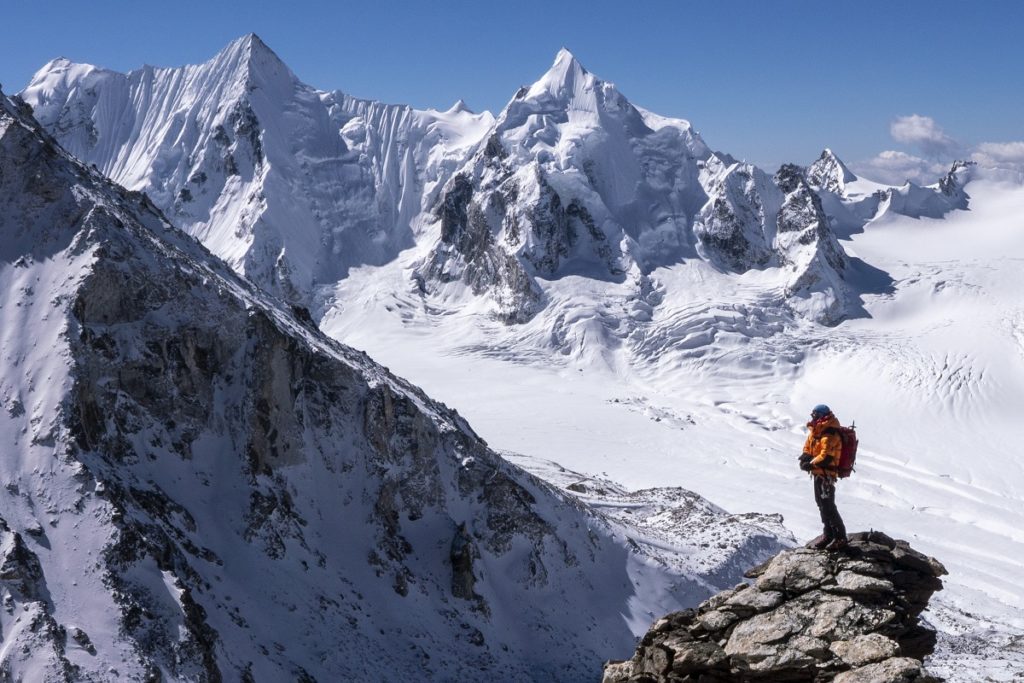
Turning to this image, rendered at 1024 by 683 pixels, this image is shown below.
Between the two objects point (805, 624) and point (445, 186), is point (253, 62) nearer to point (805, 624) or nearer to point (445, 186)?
point (445, 186)

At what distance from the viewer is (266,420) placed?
30.5 meters

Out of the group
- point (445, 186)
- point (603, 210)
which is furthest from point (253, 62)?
point (603, 210)

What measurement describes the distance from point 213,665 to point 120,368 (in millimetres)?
10054

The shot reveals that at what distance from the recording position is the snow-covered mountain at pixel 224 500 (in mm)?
22875

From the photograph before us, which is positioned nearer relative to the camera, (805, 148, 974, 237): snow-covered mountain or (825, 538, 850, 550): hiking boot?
(825, 538, 850, 550): hiking boot

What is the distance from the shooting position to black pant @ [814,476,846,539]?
14.8m

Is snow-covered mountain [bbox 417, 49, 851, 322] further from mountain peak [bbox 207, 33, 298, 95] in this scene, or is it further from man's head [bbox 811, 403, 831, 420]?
man's head [bbox 811, 403, 831, 420]

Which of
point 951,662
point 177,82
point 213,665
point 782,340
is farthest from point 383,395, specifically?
point 177,82

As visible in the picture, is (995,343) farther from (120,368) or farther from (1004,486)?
(120,368)

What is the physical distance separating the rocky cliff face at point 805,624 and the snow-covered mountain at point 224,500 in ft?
42.8

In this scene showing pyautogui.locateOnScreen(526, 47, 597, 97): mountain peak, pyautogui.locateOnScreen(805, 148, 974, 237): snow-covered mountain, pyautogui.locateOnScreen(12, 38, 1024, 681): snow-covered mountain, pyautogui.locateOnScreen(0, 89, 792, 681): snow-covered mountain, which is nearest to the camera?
pyautogui.locateOnScreen(0, 89, 792, 681): snow-covered mountain

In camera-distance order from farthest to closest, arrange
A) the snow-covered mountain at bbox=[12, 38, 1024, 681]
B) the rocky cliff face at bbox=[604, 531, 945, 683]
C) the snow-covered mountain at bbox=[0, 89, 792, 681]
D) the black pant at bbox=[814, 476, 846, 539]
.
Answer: the snow-covered mountain at bbox=[12, 38, 1024, 681] < the snow-covered mountain at bbox=[0, 89, 792, 681] < the black pant at bbox=[814, 476, 846, 539] < the rocky cliff face at bbox=[604, 531, 945, 683]

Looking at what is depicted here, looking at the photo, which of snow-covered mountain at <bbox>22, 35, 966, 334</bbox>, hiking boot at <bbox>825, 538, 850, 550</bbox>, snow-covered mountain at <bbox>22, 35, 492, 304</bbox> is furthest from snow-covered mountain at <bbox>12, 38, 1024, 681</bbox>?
hiking boot at <bbox>825, 538, 850, 550</bbox>

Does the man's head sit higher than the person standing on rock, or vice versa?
the man's head
